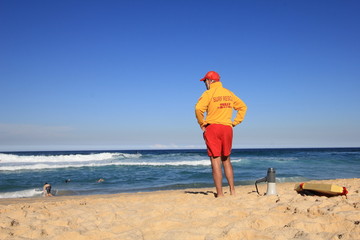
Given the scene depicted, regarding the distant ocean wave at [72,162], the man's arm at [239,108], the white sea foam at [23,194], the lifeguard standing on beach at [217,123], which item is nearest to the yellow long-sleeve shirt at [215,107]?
the lifeguard standing on beach at [217,123]

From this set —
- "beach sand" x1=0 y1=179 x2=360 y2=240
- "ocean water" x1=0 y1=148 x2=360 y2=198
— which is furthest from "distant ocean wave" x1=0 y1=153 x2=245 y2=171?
"beach sand" x1=0 y1=179 x2=360 y2=240

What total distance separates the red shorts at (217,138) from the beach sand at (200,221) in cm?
85

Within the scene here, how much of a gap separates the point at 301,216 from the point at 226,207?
0.89 metres

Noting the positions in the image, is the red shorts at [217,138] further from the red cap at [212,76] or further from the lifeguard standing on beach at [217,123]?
the red cap at [212,76]

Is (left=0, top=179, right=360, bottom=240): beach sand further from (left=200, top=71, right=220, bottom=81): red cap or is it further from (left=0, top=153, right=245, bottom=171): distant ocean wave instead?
(left=0, top=153, right=245, bottom=171): distant ocean wave

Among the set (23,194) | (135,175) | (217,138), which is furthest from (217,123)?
(135,175)

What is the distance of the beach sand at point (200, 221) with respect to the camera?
8.36 feet

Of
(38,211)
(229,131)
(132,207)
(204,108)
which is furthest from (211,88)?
(38,211)

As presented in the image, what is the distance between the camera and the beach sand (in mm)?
2549

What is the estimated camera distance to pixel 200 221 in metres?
2.99

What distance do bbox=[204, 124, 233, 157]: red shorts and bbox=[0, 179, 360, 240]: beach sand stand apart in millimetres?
849

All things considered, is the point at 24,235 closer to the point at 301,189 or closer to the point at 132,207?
the point at 132,207

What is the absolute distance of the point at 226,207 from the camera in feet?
11.5

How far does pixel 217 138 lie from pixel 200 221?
1623 mm
